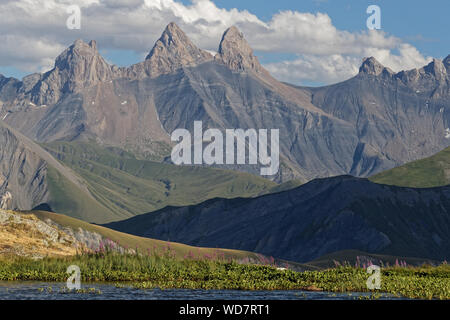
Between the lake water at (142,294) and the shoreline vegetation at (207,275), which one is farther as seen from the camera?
the shoreline vegetation at (207,275)

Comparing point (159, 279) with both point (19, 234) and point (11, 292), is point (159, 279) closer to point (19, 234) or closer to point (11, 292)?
point (11, 292)

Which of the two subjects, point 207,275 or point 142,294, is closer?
point 142,294

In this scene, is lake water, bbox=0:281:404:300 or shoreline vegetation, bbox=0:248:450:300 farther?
shoreline vegetation, bbox=0:248:450:300

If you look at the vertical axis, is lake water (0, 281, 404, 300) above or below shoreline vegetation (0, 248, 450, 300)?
below

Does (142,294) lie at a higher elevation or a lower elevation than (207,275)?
lower
